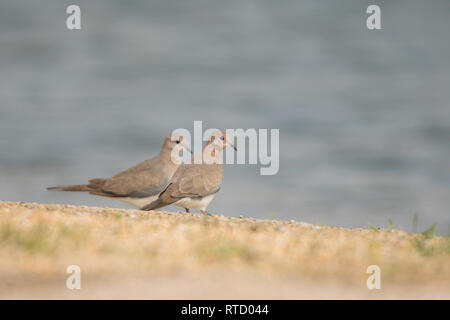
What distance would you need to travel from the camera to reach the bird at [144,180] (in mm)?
8484

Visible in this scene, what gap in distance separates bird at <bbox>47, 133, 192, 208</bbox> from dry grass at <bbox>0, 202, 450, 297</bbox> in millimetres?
1892

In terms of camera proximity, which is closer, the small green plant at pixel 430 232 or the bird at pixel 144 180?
the small green plant at pixel 430 232

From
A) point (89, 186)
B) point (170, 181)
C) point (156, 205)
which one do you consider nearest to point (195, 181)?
point (170, 181)

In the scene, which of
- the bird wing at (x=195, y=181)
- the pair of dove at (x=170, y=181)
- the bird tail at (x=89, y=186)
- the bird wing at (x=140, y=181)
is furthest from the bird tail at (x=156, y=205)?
the bird tail at (x=89, y=186)

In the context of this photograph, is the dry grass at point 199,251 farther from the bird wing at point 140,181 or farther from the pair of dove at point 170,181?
the bird wing at point 140,181

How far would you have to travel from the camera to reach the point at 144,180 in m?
8.50

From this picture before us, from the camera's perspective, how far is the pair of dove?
8.14 m

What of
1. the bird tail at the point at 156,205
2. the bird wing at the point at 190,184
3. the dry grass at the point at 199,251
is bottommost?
the dry grass at the point at 199,251

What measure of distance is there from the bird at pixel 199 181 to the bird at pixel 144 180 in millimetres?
165

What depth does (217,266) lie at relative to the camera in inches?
195

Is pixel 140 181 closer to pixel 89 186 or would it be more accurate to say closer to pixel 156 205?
pixel 156 205

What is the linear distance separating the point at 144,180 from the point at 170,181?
375 millimetres

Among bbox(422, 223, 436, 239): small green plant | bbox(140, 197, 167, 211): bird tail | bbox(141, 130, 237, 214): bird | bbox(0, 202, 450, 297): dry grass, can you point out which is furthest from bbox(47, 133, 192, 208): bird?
bbox(422, 223, 436, 239): small green plant
